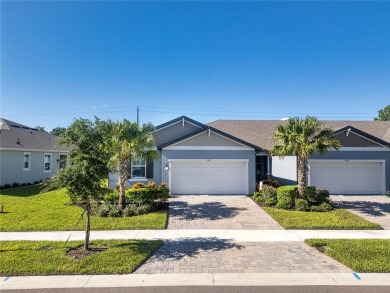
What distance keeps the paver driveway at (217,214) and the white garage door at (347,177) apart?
6.04 metres

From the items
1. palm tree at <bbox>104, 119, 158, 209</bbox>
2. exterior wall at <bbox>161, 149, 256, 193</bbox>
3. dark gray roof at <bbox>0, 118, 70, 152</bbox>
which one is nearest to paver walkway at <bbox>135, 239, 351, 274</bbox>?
palm tree at <bbox>104, 119, 158, 209</bbox>

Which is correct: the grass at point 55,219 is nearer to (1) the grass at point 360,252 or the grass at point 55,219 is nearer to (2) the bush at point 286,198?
(1) the grass at point 360,252

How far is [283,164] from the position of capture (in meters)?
19.9

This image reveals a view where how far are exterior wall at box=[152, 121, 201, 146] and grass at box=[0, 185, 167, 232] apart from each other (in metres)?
7.76

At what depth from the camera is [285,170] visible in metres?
19.8

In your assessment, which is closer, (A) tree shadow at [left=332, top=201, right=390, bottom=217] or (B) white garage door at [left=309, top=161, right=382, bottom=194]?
(A) tree shadow at [left=332, top=201, right=390, bottom=217]

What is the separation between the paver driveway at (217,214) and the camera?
35.4ft

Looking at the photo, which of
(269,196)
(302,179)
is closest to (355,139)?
(302,179)

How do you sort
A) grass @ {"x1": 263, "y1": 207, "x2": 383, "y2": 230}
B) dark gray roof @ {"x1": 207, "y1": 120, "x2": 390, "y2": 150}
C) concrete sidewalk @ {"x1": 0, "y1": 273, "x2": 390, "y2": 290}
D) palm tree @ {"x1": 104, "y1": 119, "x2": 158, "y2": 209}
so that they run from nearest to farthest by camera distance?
concrete sidewalk @ {"x1": 0, "y1": 273, "x2": 390, "y2": 290} → grass @ {"x1": 263, "y1": 207, "x2": 383, "y2": 230} → palm tree @ {"x1": 104, "y1": 119, "x2": 158, "y2": 209} → dark gray roof @ {"x1": 207, "y1": 120, "x2": 390, "y2": 150}

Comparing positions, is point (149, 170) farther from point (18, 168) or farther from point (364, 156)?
point (364, 156)

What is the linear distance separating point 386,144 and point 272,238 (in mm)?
14402

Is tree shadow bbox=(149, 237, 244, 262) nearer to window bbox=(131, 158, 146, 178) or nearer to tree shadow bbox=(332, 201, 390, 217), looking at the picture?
tree shadow bbox=(332, 201, 390, 217)

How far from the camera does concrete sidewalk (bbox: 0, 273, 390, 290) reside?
5742mm

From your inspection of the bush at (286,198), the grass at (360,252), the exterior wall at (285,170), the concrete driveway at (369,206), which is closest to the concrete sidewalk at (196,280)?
the grass at (360,252)
